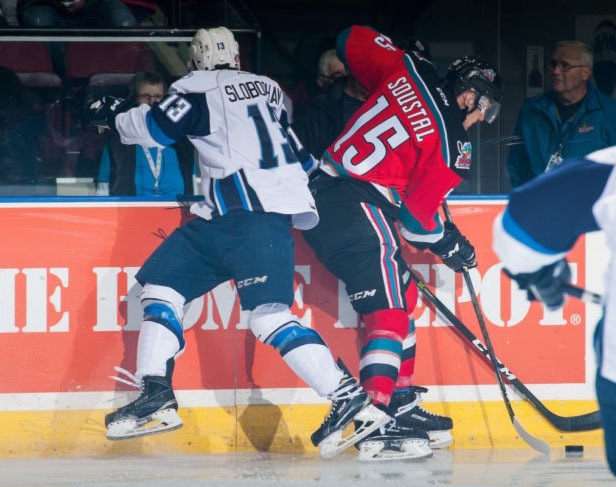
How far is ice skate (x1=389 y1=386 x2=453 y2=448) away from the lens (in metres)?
3.43

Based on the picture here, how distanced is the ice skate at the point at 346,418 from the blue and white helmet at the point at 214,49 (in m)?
1.02

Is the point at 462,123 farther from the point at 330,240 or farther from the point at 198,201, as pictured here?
the point at 198,201

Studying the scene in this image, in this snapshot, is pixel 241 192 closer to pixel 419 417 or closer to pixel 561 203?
pixel 419 417

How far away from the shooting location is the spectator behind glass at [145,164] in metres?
3.55

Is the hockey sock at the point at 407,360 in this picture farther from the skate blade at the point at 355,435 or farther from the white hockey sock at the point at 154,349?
the white hockey sock at the point at 154,349

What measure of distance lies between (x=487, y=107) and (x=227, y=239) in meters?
0.94

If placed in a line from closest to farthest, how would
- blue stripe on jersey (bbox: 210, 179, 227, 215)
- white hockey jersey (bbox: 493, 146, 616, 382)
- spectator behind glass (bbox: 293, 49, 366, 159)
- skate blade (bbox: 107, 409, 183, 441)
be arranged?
white hockey jersey (bbox: 493, 146, 616, 382), skate blade (bbox: 107, 409, 183, 441), blue stripe on jersey (bbox: 210, 179, 227, 215), spectator behind glass (bbox: 293, 49, 366, 159)

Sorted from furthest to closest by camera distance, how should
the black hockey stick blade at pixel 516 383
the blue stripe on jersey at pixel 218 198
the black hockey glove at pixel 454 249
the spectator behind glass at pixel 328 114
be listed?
the spectator behind glass at pixel 328 114 < the black hockey stick blade at pixel 516 383 < the black hockey glove at pixel 454 249 < the blue stripe on jersey at pixel 218 198

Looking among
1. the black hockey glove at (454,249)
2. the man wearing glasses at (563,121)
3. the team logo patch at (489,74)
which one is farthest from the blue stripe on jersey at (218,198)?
the man wearing glasses at (563,121)

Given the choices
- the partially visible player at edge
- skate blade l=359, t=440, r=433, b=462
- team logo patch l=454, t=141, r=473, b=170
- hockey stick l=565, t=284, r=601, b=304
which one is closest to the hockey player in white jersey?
skate blade l=359, t=440, r=433, b=462

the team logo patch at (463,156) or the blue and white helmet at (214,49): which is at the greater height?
the blue and white helmet at (214,49)

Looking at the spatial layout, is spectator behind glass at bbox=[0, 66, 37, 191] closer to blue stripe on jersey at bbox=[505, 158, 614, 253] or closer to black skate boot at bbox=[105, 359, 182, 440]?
black skate boot at bbox=[105, 359, 182, 440]

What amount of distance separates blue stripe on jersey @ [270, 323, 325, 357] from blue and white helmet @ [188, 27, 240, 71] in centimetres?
82

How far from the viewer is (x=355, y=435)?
316 centimetres
